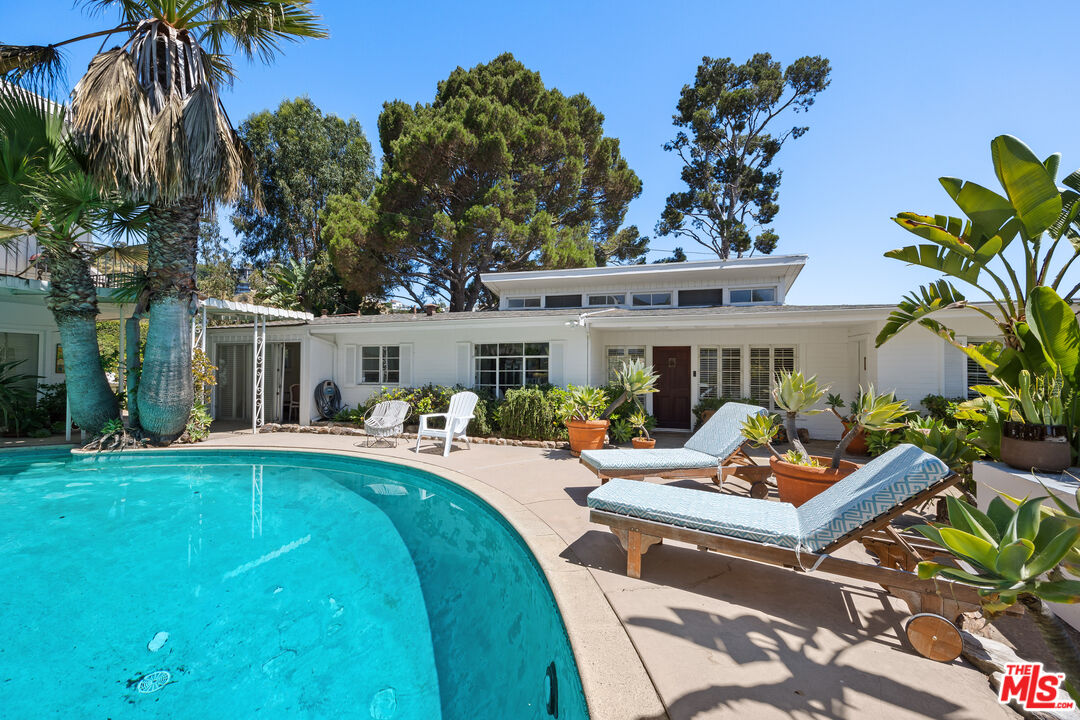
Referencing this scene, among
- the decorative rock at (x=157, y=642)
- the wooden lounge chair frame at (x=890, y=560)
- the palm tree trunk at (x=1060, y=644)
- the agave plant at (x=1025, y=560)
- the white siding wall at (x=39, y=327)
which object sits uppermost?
the white siding wall at (x=39, y=327)

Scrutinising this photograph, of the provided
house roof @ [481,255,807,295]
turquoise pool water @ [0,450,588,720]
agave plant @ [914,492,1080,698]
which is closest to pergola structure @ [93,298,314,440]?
turquoise pool water @ [0,450,588,720]

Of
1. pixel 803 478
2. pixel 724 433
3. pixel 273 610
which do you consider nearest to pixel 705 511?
pixel 803 478

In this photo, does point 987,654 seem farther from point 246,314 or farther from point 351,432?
Answer: point 246,314

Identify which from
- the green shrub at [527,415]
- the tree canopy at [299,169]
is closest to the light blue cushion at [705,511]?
the green shrub at [527,415]

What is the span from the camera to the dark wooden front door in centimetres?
1148

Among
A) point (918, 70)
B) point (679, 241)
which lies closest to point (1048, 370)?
point (918, 70)

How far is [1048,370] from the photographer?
348cm

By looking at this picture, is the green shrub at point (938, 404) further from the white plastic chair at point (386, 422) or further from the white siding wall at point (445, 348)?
the white plastic chair at point (386, 422)

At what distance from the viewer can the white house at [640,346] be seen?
818 cm

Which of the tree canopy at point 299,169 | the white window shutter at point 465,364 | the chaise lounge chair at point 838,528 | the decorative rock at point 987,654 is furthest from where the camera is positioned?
the tree canopy at point 299,169

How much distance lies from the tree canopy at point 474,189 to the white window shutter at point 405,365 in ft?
24.5

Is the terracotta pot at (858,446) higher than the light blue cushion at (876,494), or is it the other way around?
the light blue cushion at (876,494)

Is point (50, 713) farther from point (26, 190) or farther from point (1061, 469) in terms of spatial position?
point (26, 190)

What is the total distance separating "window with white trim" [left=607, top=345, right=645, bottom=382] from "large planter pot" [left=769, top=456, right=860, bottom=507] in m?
7.16
